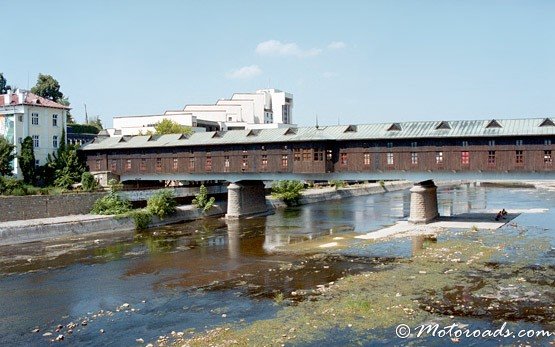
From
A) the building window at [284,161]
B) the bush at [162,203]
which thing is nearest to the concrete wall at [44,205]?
the bush at [162,203]

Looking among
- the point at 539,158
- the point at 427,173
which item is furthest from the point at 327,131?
the point at 539,158

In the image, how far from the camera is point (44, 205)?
149 feet

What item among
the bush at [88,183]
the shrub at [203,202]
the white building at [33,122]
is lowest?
the shrub at [203,202]

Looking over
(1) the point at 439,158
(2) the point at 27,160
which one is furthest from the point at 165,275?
(2) the point at 27,160

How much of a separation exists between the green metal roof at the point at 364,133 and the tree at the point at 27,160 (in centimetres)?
867

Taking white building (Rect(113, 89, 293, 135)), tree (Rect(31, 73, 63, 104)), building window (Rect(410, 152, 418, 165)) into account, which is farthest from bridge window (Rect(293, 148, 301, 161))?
tree (Rect(31, 73, 63, 104))

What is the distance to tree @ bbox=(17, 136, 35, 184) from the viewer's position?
54750mm

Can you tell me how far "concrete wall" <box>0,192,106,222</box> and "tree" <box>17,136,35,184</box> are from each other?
396 inches

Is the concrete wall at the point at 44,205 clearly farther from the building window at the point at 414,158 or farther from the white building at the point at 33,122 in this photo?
the building window at the point at 414,158

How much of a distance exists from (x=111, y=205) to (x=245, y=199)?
44.3 feet

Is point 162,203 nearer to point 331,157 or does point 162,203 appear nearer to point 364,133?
point 331,157

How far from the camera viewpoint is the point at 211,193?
6306 cm

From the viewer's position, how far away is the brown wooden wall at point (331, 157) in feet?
138

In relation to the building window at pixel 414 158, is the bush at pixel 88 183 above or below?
below
